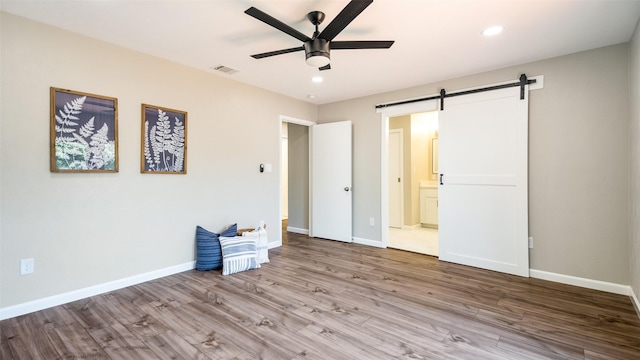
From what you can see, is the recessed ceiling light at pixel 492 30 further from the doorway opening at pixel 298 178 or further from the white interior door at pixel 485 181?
the doorway opening at pixel 298 178

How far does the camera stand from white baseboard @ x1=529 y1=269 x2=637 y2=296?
2.79 metres

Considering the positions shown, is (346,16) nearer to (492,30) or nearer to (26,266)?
(492,30)

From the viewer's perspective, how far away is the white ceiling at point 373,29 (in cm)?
220

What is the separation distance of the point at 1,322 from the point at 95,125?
1.74 metres

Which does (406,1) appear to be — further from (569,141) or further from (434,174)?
(434,174)

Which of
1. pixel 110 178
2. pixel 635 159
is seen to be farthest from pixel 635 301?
pixel 110 178

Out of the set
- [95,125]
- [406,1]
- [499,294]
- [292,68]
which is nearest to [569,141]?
[499,294]

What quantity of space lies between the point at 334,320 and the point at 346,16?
225cm

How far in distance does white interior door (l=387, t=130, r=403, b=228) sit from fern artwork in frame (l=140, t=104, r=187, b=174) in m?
4.26

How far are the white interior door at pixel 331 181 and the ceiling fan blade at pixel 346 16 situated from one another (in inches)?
104

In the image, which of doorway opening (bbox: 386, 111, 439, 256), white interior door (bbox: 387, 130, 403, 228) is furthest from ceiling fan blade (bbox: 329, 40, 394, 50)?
white interior door (bbox: 387, 130, 403, 228)

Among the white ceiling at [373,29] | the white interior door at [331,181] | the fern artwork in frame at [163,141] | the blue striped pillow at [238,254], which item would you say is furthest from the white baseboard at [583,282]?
the fern artwork in frame at [163,141]

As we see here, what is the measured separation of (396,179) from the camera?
6.21 metres

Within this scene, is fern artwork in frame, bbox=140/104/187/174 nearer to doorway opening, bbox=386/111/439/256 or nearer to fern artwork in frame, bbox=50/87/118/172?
fern artwork in frame, bbox=50/87/118/172
